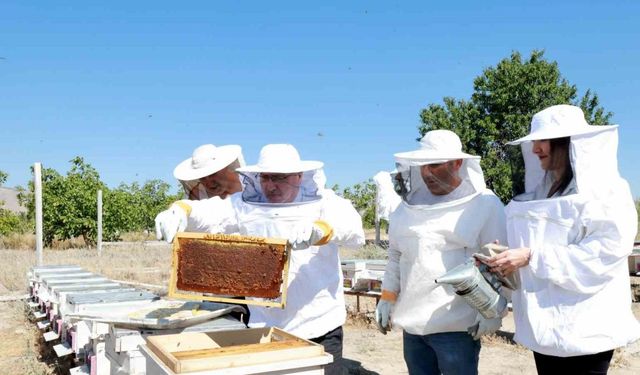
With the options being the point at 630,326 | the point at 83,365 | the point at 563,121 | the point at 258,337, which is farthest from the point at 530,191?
the point at 83,365

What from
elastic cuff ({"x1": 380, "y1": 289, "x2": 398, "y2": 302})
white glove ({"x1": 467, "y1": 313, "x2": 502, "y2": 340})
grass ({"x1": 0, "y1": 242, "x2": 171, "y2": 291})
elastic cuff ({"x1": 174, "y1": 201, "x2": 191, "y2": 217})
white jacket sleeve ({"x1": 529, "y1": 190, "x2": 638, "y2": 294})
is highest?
elastic cuff ({"x1": 174, "y1": 201, "x2": 191, "y2": 217})

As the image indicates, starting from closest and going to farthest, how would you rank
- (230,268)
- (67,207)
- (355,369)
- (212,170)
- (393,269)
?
(230,268) → (393,269) → (212,170) → (355,369) → (67,207)

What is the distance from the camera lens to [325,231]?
288 centimetres

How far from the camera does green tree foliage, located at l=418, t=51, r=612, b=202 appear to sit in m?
22.7

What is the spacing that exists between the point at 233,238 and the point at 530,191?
62.4 inches

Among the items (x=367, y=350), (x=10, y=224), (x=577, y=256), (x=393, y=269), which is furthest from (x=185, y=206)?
(x=10, y=224)

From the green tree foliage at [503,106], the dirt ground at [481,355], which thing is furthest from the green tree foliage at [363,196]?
the dirt ground at [481,355]

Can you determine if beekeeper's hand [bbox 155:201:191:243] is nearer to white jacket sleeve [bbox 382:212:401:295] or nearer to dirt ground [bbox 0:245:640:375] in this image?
white jacket sleeve [bbox 382:212:401:295]

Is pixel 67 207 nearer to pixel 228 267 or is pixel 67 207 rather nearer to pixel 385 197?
pixel 385 197

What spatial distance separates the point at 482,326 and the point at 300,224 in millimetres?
1093

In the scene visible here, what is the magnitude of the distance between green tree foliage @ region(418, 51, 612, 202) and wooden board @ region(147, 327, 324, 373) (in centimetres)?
2051

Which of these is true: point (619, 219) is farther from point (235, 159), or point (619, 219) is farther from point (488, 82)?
point (488, 82)

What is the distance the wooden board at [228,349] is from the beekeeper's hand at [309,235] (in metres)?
0.45

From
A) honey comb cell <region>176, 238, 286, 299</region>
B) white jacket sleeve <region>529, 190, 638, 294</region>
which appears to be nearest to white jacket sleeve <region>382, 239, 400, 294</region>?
honey comb cell <region>176, 238, 286, 299</region>
